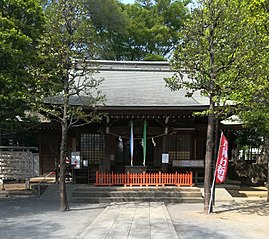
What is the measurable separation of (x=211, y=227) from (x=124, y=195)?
4.58m

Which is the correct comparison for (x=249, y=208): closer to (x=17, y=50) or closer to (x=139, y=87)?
(x=139, y=87)

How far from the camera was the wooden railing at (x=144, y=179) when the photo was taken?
40.4ft

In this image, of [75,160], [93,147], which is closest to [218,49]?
[93,147]

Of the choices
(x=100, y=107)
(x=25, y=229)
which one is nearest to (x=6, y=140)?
(x=100, y=107)

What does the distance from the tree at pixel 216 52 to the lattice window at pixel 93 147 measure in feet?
18.5

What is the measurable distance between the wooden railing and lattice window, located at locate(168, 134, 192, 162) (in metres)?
1.74

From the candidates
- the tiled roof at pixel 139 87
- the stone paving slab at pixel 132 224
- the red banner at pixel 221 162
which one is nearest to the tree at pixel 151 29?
the tiled roof at pixel 139 87

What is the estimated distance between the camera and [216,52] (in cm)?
908

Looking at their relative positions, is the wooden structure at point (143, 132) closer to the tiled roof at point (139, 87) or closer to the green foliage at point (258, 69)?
the tiled roof at point (139, 87)

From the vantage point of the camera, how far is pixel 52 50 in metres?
9.41

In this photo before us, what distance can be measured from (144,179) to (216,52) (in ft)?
19.5

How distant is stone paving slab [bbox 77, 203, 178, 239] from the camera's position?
21.5 ft

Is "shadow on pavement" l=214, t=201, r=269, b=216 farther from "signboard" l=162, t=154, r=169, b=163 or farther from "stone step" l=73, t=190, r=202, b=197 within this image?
"signboard" l=162, t=154, r=169, b=163

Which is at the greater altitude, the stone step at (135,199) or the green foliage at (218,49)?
the green foliage at (218,49)
